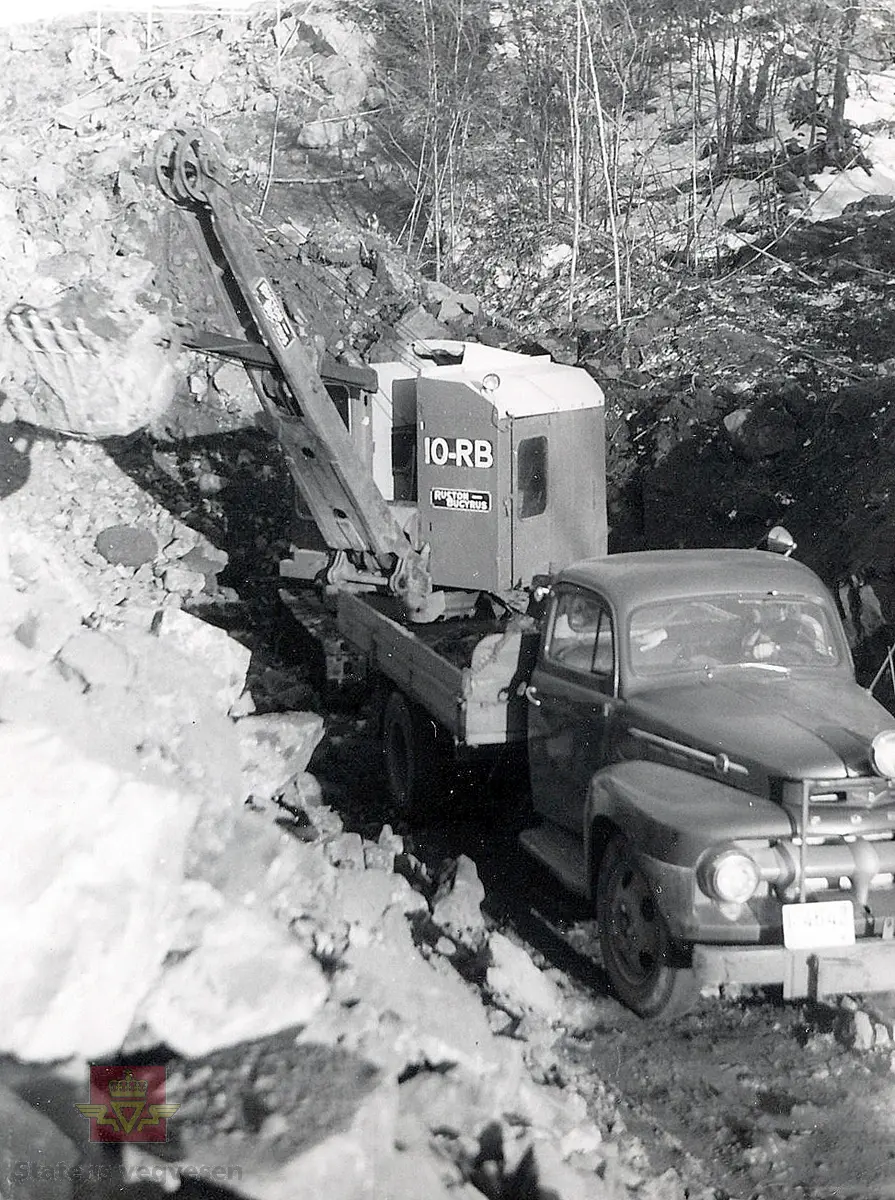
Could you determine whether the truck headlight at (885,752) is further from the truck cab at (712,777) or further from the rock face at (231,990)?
the rock face at (231,990)

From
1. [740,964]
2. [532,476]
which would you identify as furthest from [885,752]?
[532,476]

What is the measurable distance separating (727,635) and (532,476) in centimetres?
417

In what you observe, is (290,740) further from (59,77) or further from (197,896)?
(59,77)

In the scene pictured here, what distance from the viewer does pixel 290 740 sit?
25.3 feet

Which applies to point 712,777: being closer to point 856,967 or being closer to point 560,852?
point 856,967

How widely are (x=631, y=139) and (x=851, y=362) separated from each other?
811 cm

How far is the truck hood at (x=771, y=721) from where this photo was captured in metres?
5.04

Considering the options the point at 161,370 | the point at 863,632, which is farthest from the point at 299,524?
the point at 863,632

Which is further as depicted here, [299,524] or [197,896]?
[299,524]

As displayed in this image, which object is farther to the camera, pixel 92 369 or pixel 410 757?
pixel 92 369

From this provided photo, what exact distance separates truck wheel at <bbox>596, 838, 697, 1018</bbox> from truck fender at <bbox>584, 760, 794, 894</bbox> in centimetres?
12

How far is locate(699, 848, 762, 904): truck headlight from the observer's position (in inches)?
183

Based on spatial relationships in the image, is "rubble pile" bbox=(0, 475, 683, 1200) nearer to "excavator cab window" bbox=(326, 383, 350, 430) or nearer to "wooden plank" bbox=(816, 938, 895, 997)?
"wooden plank" bbox=(816, 938, 895, 997)

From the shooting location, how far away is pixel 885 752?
192 inches
